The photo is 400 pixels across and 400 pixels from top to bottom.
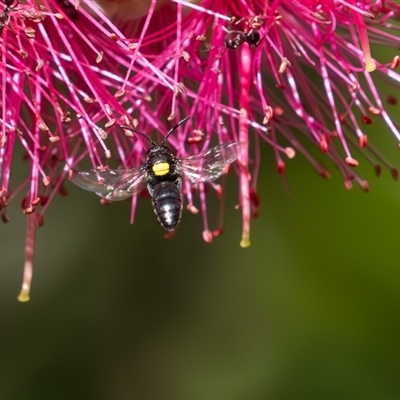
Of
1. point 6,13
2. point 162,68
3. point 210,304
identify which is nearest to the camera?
point 6,13

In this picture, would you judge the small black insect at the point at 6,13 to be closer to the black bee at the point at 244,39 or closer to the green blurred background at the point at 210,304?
the black bee at the point at 244,39

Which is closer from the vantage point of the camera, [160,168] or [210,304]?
[160,168]

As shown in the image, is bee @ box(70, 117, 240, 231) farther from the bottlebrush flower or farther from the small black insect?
the small black insect

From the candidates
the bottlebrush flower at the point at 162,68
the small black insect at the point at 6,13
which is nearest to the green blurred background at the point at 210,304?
the bottlebrush flower at the point at 162,68

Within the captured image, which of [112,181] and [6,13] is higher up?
[6,13]

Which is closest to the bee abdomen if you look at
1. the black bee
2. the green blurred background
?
the black bee

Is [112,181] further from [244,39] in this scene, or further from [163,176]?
[244,39]

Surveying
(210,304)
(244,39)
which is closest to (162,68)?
(244,39)
